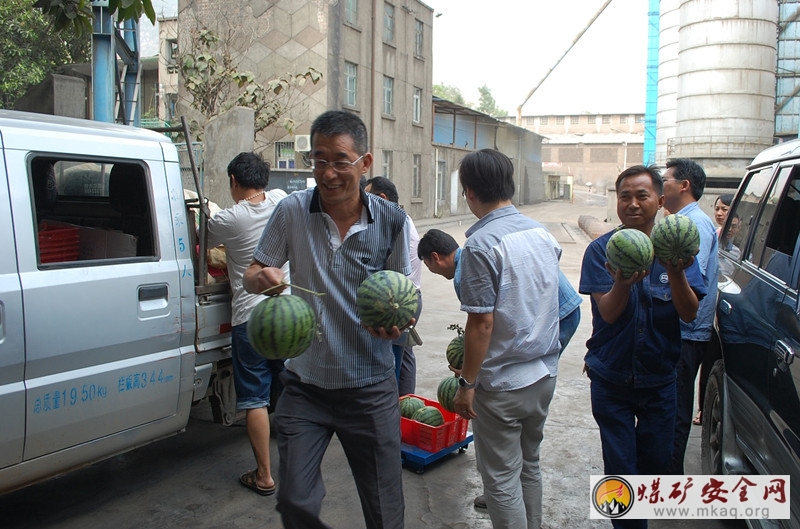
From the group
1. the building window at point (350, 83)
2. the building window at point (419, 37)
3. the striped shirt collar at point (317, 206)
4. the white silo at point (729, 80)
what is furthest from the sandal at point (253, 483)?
the building window at point (419, 37)

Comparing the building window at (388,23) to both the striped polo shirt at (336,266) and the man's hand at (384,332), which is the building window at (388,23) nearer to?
the striped polo shirt at (336,266)

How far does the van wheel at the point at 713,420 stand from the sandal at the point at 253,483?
9.39ft

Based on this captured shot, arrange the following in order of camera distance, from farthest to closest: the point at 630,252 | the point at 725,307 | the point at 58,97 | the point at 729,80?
the point at 729,80 < the point at 58,97 < the point at 725,307 < the point at 630,252

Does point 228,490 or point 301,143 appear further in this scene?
point 301,143

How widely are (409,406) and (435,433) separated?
0.37m

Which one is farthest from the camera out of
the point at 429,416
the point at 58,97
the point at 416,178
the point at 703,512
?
the point at 416,178

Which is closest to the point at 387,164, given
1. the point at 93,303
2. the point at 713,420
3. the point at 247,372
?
the point at 247,372

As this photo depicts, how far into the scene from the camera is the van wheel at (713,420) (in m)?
4.04

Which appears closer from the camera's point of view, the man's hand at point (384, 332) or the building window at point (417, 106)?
the man's hand at point (384, 332)

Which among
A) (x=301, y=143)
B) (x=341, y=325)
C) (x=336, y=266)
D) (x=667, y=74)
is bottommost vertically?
(x=341, y=325)

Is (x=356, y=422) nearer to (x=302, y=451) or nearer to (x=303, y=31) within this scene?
(x=302, y=451)

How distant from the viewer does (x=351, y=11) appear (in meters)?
22.6

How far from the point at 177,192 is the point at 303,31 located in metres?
18.5

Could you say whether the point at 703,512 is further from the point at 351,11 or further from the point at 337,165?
the point at 351,11
